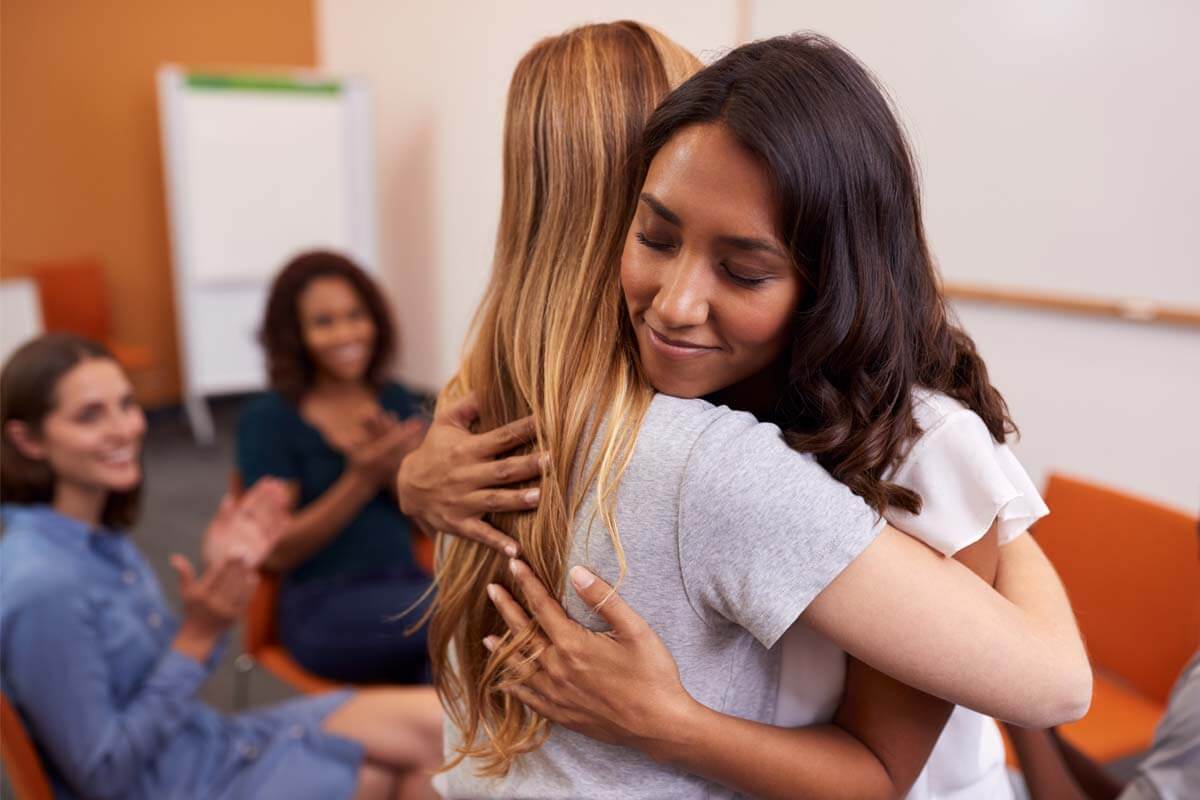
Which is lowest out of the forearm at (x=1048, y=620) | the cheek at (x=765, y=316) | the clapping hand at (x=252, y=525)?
the clapping hand at (x=252, y=525)

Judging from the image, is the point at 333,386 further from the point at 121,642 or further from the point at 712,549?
the point at 712,549

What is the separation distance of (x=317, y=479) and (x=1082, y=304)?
214cm

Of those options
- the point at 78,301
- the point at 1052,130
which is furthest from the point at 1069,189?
the point at 78,301

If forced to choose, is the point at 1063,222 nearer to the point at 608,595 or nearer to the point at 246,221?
the point at 608,595

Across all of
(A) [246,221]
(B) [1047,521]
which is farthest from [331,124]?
(B) [1047,521]

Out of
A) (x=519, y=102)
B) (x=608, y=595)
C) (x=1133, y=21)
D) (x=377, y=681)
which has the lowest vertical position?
(x=377, y=681)

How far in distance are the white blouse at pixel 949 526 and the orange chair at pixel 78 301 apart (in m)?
5.14

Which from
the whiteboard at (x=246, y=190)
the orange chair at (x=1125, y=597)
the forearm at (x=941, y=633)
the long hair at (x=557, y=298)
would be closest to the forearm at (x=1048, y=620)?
the forearm at (x=941, y=633)

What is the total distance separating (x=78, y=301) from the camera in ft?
18.0

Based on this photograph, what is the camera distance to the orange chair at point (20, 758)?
146cm

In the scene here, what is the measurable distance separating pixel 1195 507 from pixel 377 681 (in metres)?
2.10

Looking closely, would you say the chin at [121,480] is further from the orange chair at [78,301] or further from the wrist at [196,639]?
the orange chair at [78,301]

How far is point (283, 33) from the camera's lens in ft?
20.6

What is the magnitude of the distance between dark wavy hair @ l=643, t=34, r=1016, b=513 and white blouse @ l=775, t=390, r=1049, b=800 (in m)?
0.02
